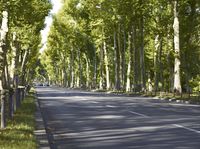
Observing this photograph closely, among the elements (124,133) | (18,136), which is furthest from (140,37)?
(18,136)

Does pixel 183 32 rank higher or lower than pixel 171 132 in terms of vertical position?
higher

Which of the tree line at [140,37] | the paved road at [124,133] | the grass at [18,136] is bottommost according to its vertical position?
the paved road at [124,133]

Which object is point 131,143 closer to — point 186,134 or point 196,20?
point 186,134

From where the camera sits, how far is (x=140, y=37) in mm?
57500

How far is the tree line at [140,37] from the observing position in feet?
169

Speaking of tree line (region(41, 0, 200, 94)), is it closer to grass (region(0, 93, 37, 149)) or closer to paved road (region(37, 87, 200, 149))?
paved road (region(37, 87, 200, 149))

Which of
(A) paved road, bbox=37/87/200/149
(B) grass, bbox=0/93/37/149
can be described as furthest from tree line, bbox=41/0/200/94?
(B) grass, bbox=0/93/37/149

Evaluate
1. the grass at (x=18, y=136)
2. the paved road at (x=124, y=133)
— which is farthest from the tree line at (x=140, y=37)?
the grass at (x=18, y=136)

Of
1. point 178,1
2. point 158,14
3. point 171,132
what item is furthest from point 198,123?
point 158,14

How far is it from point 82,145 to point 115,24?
5679cm

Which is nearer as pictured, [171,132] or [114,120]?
[171,132]

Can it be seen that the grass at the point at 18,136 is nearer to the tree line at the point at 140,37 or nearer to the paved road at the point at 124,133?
the paved road at the point at 124,133

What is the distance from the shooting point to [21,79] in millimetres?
42938

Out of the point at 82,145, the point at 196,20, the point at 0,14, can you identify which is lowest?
the point at 82,145
